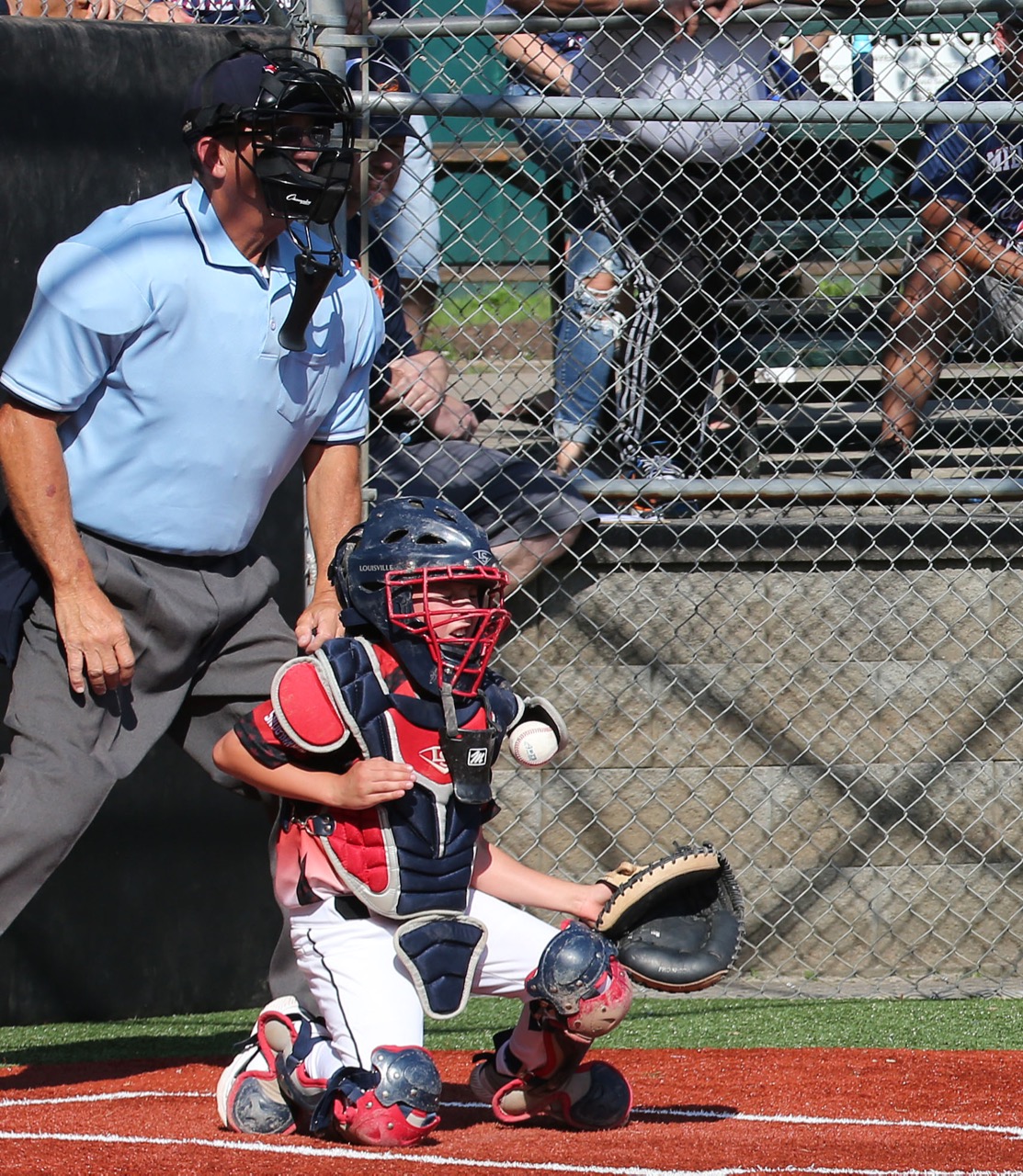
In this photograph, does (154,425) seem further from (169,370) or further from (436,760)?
(436,760)

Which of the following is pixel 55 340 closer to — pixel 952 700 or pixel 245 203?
pixel 245 203

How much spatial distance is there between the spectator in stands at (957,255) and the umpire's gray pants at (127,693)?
2.60m

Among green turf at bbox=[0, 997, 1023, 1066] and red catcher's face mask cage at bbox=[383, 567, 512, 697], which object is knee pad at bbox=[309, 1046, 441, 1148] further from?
green turf at bbox=[0, 997, 1023, 1066]

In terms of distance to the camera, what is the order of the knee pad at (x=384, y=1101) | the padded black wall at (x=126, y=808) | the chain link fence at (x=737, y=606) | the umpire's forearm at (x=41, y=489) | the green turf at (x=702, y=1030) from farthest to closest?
1. the chain link fence at (x=737, y=606)
2. the padded black wall at (x=126, y=808)
3. the green turf at (x=702, y=1030)
4. the umpire's forearm at (x=41, y=489)
5. the knee pad at (x=384, y=1101)

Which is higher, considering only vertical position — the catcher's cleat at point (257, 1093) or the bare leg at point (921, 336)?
the bare leg at point (921, 336)

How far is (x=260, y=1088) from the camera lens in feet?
10.1

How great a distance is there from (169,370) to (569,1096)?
5.30ft

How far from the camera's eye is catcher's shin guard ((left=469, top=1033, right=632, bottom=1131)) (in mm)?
3074

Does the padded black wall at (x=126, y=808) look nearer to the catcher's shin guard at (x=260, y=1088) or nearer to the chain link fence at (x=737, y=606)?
the chain link fence at (x=737, y=606)

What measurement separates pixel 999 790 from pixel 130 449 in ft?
10.3

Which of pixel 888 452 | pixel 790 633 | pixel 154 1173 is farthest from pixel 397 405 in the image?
pixel 154 1173

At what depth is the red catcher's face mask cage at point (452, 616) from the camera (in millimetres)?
2996

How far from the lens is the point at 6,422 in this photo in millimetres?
3109

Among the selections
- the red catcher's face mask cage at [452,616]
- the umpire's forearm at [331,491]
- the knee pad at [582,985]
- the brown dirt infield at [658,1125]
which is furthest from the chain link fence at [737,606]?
the knee pad at [582,985]
